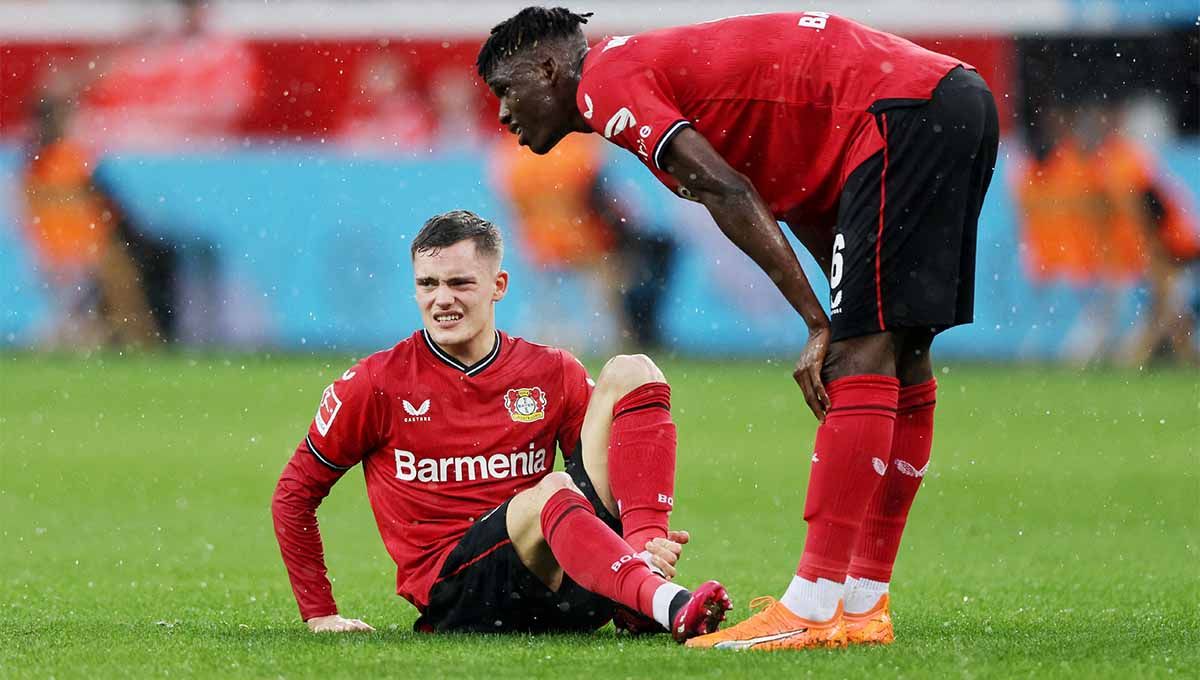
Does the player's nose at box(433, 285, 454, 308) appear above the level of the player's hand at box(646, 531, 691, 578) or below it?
above

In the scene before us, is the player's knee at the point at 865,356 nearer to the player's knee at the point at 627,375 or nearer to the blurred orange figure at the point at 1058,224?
the player's knee at the point at 627,375

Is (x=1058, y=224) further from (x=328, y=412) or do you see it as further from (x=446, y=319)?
(x=328, y=412)

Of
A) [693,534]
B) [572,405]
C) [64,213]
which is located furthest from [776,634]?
[64,213]

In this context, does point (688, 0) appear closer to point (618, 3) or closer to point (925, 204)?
point (618, 3)

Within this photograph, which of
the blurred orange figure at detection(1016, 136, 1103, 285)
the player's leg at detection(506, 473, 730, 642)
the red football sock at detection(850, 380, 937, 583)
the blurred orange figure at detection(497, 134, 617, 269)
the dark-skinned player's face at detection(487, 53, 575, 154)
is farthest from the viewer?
the blurred orange figure at detection(497, 134, 617, 269)

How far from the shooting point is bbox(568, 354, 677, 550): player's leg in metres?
Result: 4.83

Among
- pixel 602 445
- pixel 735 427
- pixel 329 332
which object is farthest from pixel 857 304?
pixel 329 332

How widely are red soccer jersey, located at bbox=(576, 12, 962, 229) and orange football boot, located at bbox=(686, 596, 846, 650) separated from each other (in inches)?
43.0

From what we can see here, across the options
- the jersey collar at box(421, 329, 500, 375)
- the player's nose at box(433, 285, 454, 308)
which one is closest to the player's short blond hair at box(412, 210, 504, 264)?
the player's nose at box(433, 285, 454, 308)

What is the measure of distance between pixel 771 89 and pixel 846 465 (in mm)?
985

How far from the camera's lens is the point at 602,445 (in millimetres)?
4941

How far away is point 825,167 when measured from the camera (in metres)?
4.64

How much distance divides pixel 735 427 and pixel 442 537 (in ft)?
27.0

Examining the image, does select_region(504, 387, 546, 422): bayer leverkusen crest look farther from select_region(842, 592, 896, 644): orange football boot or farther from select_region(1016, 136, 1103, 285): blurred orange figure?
select_region(1016, 136, 1103, 285): blurred orange figure
